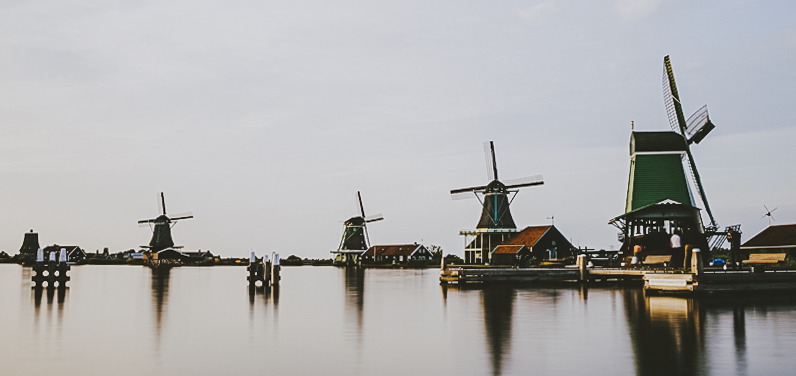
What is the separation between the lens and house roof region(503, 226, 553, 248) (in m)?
57.9

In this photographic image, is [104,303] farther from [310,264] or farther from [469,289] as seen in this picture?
[310,264]

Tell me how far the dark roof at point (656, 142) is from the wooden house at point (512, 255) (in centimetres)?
1473

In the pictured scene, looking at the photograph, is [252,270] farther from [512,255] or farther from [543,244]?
[543,244]

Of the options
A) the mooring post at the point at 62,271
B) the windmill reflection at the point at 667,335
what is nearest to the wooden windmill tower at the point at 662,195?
the windmill reflection at the point at 667,335

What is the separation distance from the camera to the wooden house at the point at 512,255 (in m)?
57.3

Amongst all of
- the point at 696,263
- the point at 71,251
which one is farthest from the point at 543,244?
the point at 71,251

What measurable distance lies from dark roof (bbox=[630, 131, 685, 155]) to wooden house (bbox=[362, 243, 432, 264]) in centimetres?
5377

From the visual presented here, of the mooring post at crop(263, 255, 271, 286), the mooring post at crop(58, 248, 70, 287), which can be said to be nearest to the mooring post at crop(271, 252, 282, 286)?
the mooring post at crop(263, 255, 271, 286)

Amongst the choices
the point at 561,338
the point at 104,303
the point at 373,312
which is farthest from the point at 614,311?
the point at 104,303

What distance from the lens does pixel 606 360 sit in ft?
47.9

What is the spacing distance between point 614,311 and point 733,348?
29.6 feet

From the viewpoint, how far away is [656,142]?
150 ft

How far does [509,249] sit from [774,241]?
67.7 ft

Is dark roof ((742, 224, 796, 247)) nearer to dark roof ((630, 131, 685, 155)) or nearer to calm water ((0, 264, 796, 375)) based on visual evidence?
dark roof ((630, 131, 685, 155))
